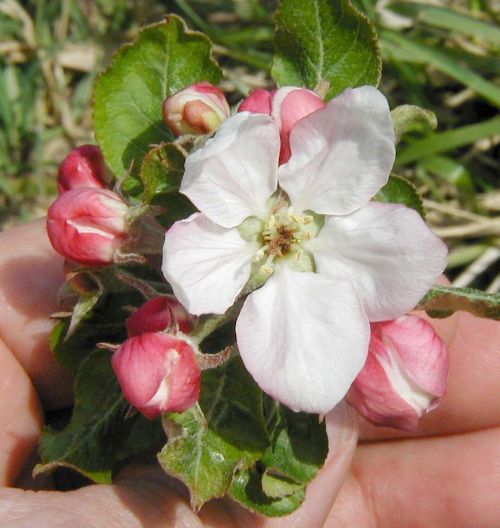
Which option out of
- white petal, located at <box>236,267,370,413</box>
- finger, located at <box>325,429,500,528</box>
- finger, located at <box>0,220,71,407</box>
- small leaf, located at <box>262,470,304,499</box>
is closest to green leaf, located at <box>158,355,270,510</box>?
small leaf, located at <box>262,470,304,499</box>

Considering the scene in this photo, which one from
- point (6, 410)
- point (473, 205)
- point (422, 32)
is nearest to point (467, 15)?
point (422, 32)

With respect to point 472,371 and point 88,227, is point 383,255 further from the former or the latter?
point 472,371

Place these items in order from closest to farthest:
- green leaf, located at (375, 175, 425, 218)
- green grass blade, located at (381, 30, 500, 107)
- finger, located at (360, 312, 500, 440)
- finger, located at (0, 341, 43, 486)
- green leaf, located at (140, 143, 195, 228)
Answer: green leaf, located at (140, 143, 195, 228), green leaf, located at (375, 175, 425, 218), finger, located at (0, 341, 43, 486), finger, located at (360, 312, 500, 440), green grass blade, located at (381, 30, 500, 107)

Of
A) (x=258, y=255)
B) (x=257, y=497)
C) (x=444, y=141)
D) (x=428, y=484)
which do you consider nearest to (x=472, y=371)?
(x=428, y=484)

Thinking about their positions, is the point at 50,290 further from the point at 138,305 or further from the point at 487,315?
the point at 487,315

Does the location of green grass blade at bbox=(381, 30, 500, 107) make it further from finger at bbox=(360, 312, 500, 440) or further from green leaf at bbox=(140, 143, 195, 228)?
green leaf at bbox=(140, 143, 195, 228)

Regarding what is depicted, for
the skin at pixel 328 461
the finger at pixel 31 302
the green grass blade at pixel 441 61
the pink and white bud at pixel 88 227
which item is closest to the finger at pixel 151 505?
the skin at pixel 328 461
